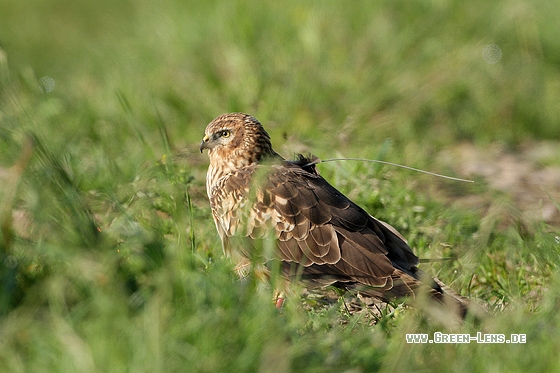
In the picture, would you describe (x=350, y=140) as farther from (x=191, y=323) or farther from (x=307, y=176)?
(x=191, y=323)

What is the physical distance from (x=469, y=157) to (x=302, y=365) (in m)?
4.99

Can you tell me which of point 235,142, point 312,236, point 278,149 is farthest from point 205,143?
point 278,149

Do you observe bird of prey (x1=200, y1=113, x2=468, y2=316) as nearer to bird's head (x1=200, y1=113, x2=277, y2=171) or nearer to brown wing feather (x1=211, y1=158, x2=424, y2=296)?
brown wing feather (x1=211, y1=158, x2=424, y2=296)

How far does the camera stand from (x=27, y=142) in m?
3.78

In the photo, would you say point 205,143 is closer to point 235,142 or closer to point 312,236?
point 235,142

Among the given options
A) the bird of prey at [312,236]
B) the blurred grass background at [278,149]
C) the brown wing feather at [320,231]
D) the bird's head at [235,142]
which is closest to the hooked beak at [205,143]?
the bird's head at [235,142]

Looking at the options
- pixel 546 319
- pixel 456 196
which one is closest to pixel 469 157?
pixel 456 196

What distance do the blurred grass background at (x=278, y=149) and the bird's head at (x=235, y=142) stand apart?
303 millimetres

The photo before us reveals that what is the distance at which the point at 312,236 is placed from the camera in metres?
4.90

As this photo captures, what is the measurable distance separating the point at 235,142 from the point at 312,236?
113cm

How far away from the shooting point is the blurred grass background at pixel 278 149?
3467 mm

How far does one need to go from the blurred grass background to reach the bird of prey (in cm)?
22

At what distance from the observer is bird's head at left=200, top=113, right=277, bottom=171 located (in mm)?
5738

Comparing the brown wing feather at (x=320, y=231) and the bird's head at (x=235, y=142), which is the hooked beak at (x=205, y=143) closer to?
the bird's head at (x=235, y=142)
